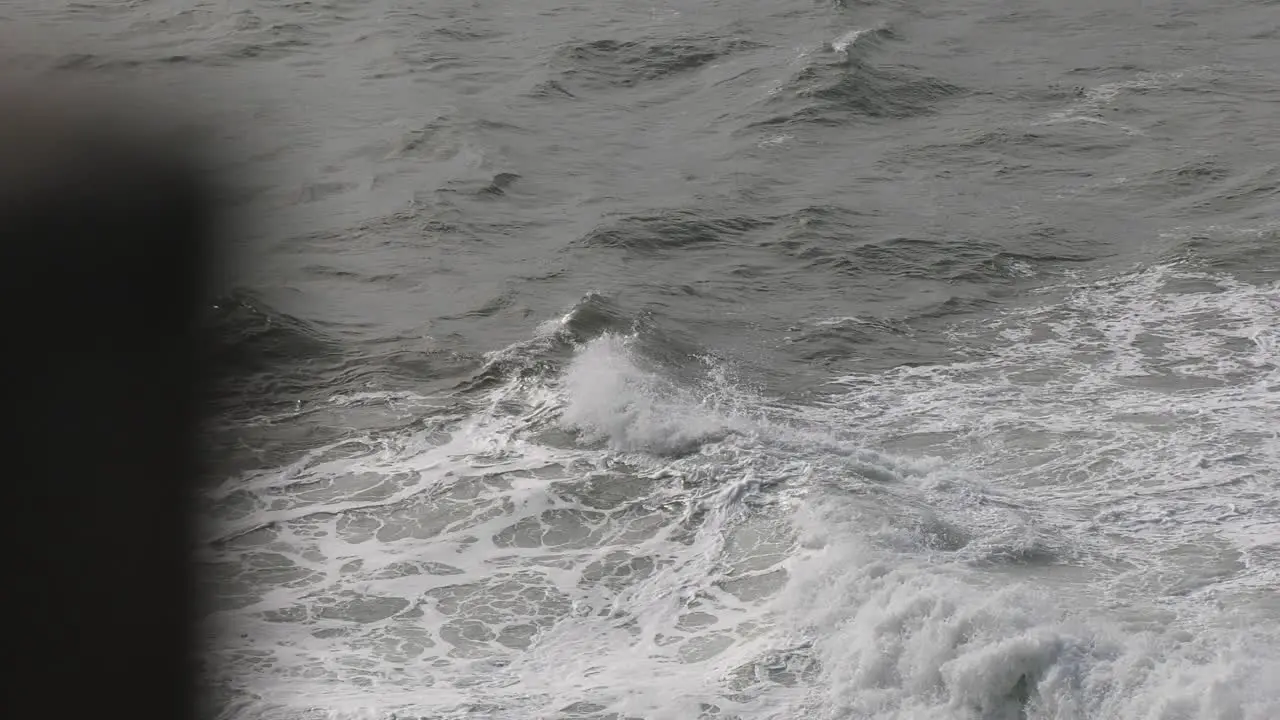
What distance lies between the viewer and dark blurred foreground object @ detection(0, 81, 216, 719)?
0.99 meters

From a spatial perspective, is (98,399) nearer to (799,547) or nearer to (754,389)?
(799,547)

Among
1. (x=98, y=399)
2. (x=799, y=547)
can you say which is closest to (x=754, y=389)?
(x=799, y=547)

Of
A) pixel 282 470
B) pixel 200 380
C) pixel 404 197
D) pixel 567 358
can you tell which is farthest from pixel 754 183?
pixel 200 380

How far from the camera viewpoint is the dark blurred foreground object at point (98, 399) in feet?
3.26

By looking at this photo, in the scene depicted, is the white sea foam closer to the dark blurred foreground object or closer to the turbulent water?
the turbulent water

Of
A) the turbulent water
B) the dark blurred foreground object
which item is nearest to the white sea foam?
the turbulent water

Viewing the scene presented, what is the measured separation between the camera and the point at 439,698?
23.6 feet

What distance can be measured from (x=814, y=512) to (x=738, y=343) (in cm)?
330

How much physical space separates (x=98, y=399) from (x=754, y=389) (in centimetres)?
987

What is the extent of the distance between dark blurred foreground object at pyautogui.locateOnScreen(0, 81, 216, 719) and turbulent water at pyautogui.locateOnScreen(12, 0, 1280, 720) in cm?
24

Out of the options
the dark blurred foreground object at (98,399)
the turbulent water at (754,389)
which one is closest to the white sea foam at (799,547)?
the turbulent water at (754,389)

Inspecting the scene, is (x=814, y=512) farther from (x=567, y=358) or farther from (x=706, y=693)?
(x=567, y=358)

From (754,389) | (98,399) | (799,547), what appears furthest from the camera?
(754,389)

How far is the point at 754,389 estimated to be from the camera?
1086cm
